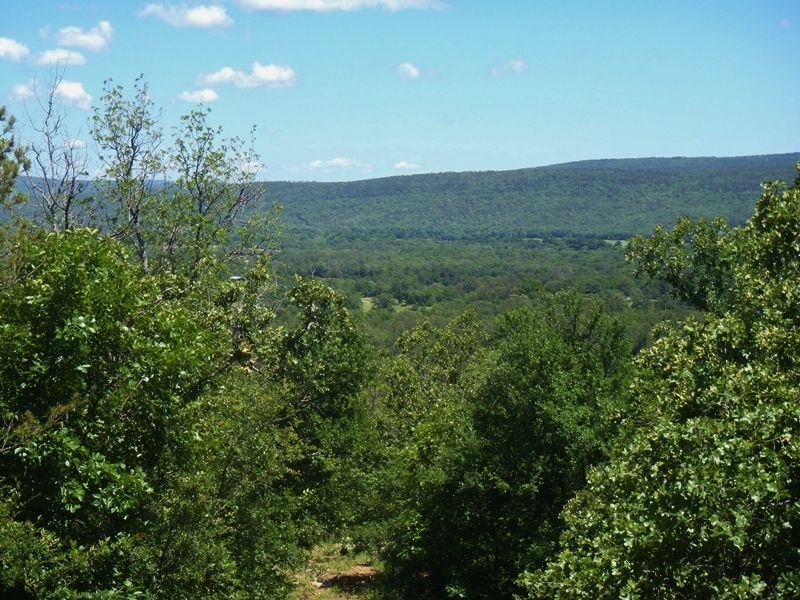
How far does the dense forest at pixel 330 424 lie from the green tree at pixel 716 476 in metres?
0.04

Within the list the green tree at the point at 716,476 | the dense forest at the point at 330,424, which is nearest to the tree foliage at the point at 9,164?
the dense forest at the point at 330,424

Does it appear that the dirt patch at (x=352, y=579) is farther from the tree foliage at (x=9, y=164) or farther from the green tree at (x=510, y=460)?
the tree foliage at (x=9, y=164)

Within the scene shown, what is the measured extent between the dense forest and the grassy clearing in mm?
1180

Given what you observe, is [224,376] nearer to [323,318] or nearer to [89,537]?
[89,537]

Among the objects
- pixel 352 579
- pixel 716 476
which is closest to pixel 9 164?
pixel 716 476

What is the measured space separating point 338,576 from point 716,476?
26447mm

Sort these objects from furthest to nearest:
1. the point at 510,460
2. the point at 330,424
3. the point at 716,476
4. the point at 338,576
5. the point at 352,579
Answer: the point at 338,576 < the point at 352,579 < the point at 330,424 < the point at 510,460 < the point at 716,476

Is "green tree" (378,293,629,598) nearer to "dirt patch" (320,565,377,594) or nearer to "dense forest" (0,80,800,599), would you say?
"dense forest" (0,80,800,599)

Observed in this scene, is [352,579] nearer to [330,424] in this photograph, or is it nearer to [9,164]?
[330,424]

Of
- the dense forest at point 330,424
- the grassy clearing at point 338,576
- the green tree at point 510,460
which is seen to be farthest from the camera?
the grassy clearing at point 338,576

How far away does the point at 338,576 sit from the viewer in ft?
110

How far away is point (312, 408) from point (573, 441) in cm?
908

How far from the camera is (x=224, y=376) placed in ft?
61.8

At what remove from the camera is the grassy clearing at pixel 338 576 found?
96.8ft
